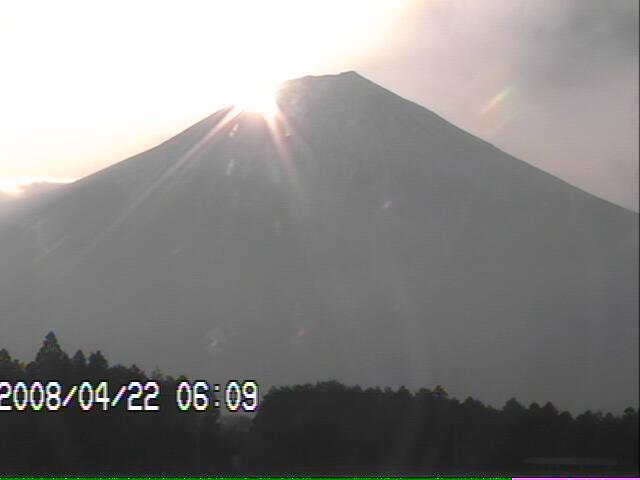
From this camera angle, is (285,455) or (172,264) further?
(172,264)

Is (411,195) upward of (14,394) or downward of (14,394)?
upward

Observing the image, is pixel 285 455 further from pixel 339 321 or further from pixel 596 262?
pixel 339 321

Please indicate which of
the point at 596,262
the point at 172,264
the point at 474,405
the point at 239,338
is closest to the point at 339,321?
the point at 239,338

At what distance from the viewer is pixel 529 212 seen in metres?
36.6

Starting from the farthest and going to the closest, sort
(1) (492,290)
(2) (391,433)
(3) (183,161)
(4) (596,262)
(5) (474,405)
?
(3) (183,161)
(1) (492,290)
(4) (596,262)
(5) (474,405)
(2) (391,433)

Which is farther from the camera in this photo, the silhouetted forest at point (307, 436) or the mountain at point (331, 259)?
the mountain at point (331, 259)

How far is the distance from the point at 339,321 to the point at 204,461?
3335cm

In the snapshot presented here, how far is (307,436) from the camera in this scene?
1895cm

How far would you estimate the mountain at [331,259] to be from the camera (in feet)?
94.6

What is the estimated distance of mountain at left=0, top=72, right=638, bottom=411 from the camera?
94.6ft

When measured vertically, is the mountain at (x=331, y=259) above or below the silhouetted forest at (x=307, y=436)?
above

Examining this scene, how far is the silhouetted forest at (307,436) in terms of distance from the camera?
15945 millimetres

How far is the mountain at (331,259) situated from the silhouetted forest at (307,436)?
3.88 metres

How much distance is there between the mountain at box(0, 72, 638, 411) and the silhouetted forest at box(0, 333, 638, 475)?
153 inches
